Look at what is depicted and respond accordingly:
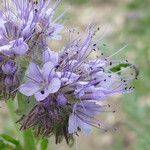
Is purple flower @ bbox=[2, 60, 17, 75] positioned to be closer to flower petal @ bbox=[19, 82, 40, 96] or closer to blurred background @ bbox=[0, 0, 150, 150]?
flower petal @ bbox=[19, 82, 40, 96]

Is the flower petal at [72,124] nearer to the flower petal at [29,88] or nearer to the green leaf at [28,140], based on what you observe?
the flower petal at [29,88]

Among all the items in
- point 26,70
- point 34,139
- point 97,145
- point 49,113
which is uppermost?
point 26,70

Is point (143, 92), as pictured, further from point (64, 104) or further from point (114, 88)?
point (64, 104)

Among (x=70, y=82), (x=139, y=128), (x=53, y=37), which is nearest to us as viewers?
(x=70, y=82)

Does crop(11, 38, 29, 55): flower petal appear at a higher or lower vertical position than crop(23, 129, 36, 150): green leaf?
higher

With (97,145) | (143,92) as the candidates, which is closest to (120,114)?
(97,145)

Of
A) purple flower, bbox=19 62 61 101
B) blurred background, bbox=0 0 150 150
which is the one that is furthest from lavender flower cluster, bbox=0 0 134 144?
blurred background, bbox=0 0 150 150

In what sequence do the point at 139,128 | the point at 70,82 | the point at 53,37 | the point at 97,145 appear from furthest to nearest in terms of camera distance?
the point at 97,145, the point at 139,128, the point at 53,37, the point at 70,82
